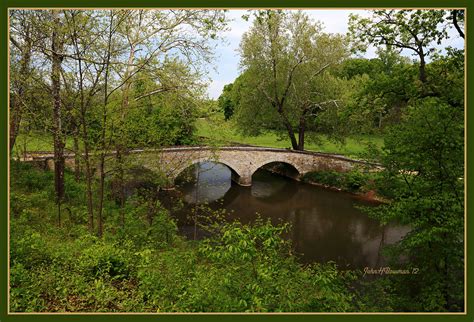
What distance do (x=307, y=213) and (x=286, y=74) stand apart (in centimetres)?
1147

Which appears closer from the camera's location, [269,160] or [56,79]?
[56,79]

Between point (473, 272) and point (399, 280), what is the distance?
2.04m

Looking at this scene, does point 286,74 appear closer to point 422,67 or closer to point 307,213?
point 307,213

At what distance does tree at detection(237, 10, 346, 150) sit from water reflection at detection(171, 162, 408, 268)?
492 cm

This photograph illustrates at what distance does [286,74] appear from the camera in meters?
26.5

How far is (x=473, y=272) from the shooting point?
6035 millimetres

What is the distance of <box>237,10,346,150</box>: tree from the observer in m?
25.1

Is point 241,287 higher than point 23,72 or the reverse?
the reverse

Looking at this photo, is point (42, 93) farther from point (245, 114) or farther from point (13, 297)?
point (245, 114)

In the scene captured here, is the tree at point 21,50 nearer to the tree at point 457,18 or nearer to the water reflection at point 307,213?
the water reflection at point 307,213

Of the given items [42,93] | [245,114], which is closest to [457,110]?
[42,93]

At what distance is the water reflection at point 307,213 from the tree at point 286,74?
492 cm

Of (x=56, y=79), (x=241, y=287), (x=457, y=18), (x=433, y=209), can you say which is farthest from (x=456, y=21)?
(x=56, y=79)

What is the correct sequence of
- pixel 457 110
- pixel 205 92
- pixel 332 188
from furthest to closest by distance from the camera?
pixel 332 188 → pixel 205 92 → pixel 457 110
